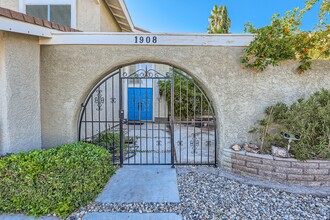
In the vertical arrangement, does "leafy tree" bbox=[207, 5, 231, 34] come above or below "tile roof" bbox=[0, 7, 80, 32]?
above

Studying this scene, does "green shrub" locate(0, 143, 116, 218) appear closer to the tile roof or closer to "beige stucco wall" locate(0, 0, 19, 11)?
the tile roof

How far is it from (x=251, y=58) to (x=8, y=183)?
612cm

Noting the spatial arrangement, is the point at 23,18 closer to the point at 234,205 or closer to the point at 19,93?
the point at 19,93

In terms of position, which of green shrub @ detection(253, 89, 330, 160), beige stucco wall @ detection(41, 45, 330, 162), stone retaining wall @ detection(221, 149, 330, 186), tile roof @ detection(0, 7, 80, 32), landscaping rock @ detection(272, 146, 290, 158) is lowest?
stone retaining wall @ detection(221, 149, 330, 186)

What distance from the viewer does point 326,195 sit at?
4.71 m

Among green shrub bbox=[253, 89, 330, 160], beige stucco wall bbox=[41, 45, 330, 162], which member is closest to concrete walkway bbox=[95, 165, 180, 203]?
beige stucco wall bbox=[41, 45, 330, 162]

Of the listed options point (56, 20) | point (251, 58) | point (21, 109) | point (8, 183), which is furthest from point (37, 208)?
point (56, 20)

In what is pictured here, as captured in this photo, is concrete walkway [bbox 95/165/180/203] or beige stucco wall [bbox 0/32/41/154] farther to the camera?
beige stucco wall [bbox 0/32/41/154]

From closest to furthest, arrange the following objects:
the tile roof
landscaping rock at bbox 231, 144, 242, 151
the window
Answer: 1. the tile roof
2. landscaping rock at bbox 231, 144, 242, 151
3. the window

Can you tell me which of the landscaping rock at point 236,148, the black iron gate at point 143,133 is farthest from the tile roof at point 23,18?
the landscaping rock at point 236,148

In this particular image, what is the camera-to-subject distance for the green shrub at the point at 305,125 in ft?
16.8

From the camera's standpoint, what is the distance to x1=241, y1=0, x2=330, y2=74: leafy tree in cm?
533

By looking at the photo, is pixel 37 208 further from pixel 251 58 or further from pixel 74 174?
pixel 251 58

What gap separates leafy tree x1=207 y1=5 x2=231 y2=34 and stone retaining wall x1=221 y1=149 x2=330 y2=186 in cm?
1796
